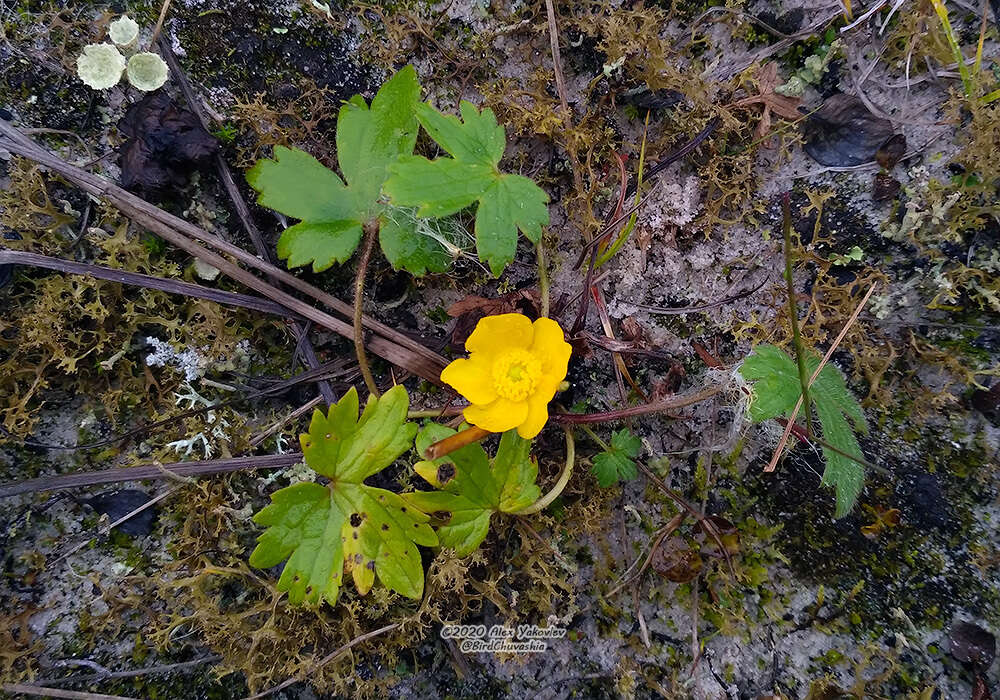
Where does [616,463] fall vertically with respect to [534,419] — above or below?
below

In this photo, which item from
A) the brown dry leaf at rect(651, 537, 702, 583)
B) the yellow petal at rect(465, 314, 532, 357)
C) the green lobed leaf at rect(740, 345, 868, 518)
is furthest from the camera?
the brown dry leaf at rect(651, 537, 702, 583)

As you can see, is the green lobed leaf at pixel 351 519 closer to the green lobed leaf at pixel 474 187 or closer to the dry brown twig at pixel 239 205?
the dry brown twig at pixel 239 205

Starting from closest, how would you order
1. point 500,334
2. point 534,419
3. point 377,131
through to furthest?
point 534,419 → point 500,334 → point 377,131

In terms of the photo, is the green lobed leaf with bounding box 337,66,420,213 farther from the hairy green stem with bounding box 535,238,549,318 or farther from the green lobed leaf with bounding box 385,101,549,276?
the hairy green stem with bounding box 535,238,549,318

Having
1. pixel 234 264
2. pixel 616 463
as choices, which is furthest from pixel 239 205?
pixel 616 463

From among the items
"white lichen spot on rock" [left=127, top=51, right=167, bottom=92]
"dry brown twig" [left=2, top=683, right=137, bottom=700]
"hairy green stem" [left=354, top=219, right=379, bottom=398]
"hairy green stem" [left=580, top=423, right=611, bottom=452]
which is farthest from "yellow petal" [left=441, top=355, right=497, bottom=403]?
"dry brown twig" [left=2, top=683, right=137, bottom=700]

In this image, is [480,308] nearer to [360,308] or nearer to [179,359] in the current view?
[360,308]
